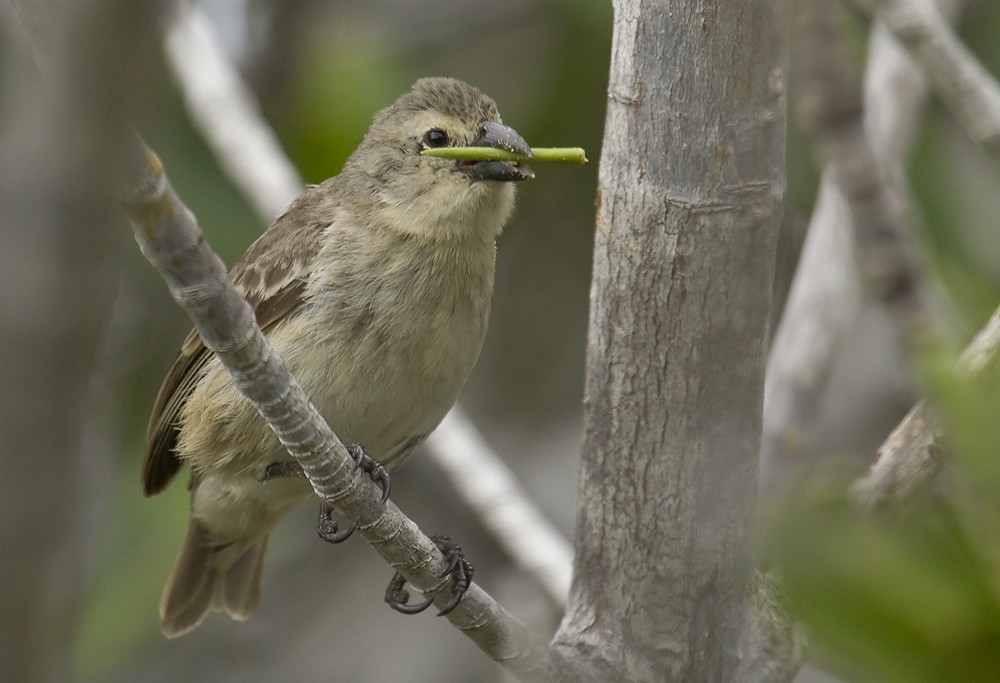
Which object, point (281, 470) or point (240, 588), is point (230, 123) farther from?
point (281, 470)

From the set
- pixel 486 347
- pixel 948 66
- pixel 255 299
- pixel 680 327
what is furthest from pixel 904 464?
pixel 486 347

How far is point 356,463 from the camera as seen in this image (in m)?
3.09

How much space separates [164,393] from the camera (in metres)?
4.25

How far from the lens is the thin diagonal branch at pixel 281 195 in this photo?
4.64 metres

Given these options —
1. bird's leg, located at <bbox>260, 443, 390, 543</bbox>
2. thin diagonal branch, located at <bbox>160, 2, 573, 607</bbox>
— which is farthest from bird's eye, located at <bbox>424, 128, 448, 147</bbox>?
thin diagonal branch, located at <bbox>160, 2, 573, 607</bbox>

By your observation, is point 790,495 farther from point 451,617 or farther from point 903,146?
point 903,146

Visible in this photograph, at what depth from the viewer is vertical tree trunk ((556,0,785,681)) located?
268 centimetres

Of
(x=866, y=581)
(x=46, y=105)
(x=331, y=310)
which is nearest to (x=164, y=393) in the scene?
(x=331, y=310)

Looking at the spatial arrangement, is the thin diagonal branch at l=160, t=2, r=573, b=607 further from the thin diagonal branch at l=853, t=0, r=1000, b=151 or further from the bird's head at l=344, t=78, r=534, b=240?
the thin diagonal branch at l=853, t=0, r=1000, b=151

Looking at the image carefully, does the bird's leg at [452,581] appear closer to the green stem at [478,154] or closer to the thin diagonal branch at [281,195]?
the thin diagonal branch at [281,195]

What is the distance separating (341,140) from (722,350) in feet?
10.8

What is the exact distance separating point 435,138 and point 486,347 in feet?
9.04

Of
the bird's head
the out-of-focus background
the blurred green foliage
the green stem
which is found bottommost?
the out-of-focus background

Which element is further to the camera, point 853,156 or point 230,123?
point 230,123
